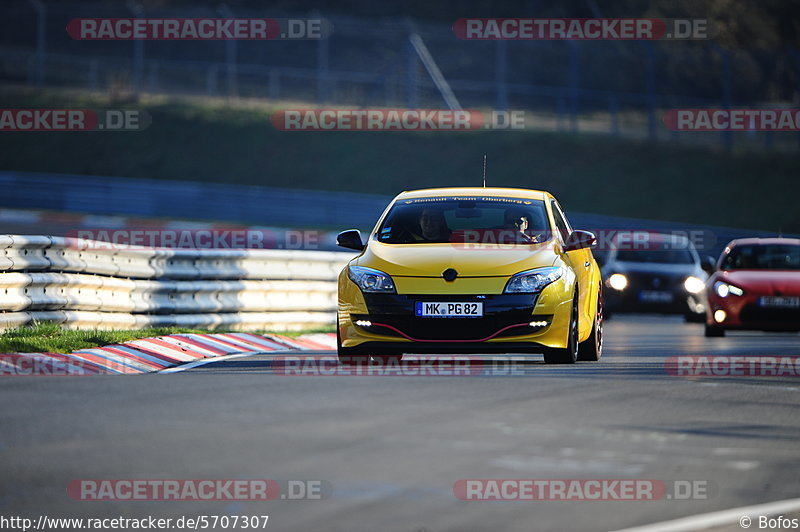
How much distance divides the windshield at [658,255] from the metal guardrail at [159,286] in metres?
6.77

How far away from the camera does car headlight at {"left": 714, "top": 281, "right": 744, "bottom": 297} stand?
64.5ft

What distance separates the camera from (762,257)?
817 inches

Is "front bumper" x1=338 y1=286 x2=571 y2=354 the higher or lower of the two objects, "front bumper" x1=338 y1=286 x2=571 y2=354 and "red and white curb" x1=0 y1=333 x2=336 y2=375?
the higher

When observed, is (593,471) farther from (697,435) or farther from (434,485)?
(697,435)

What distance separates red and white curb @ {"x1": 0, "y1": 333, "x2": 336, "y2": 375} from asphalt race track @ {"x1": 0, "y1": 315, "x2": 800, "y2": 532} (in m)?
0.97

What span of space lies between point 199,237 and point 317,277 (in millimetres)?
13479

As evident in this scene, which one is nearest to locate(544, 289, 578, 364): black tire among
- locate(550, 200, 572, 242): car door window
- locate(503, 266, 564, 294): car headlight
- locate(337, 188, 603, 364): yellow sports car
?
locate(337, 188, 603, 364): yellow sports car

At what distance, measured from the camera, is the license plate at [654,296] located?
24.9 meters

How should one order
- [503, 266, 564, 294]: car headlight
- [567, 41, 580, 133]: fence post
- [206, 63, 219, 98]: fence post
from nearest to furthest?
[503, 266, 564, 294]: car headlight, [567, 41, 580, 133]: fence post, [206, 63, 219, 98]: fence post
